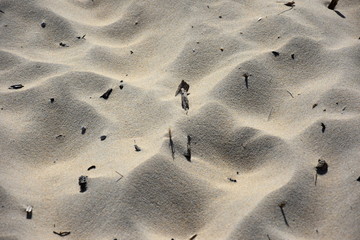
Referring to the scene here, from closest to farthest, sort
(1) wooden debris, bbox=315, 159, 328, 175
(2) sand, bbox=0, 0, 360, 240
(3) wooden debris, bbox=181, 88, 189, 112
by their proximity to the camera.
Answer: (2) sand, bbox=0, 0, 360, 240, (1) wooden debris, bbox=315, 159, 328, 175, (3) wooden debris, bbox=181, 88, 189, 112

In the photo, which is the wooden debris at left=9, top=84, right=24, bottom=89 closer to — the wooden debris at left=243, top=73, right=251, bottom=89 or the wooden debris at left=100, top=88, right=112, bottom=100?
the wooden debris at left=100, top=88, right=112, bottom=100

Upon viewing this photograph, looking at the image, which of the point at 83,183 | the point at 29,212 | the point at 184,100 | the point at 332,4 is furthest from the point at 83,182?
the point at 332,4

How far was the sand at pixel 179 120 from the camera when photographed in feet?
4.86

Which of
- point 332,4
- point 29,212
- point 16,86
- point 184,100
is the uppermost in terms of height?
point 332,4

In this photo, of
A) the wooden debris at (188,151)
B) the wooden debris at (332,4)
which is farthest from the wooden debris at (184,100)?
the wooden debris at (332,4)

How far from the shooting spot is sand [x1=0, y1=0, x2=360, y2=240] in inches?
58.4

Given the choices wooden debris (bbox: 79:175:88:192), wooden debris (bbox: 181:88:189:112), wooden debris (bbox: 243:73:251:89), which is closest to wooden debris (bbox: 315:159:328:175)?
wooden debris (bbox: 243:73:251:89)

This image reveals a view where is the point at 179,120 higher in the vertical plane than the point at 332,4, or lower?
lower

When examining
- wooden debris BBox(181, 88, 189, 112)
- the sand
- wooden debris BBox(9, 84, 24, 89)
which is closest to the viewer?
the sand

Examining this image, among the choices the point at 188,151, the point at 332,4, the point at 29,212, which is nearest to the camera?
the point at 29,212

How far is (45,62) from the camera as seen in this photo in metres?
2.01

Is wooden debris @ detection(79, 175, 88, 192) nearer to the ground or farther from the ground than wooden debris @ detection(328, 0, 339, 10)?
nearer to the ground

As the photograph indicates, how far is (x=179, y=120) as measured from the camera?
1.74 metres

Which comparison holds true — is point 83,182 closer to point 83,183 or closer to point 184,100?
point 83,183
